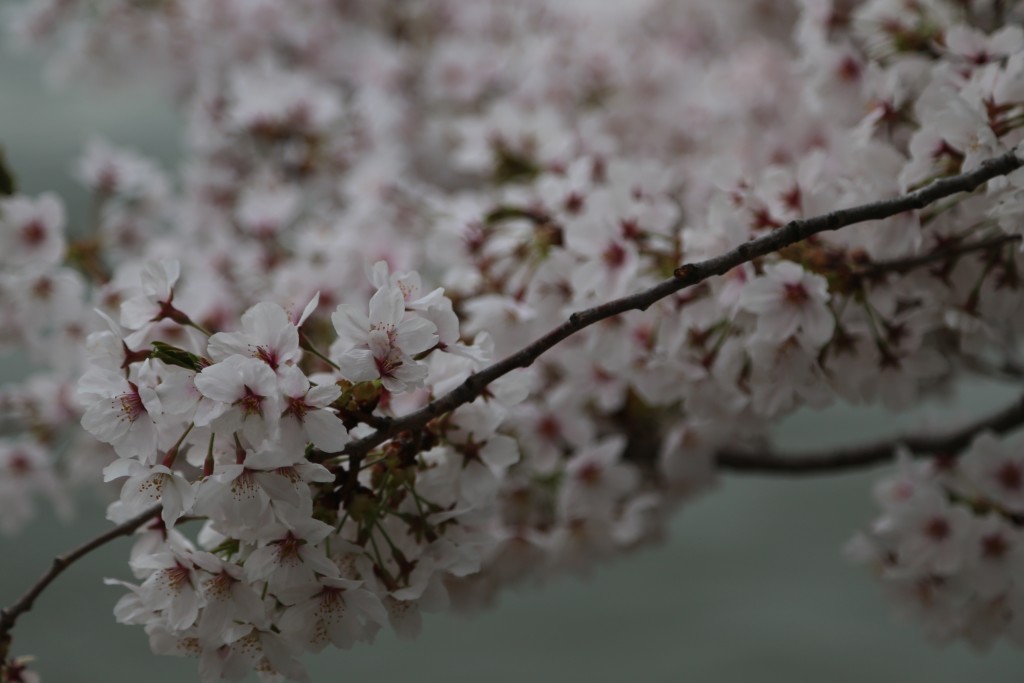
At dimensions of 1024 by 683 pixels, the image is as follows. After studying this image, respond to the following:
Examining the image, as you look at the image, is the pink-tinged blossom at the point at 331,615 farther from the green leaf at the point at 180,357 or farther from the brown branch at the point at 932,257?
the brown branch at the point at 932,257

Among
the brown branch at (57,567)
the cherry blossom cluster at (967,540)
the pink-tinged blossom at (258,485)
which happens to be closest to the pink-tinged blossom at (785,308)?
the cherry blossom cluster at (967,540)

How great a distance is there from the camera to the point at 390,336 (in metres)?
0.70

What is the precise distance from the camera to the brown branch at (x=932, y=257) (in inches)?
35.8

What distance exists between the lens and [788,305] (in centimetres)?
89

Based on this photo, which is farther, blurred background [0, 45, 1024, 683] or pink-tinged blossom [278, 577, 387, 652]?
blurred background [0, 45, 1024, 683]

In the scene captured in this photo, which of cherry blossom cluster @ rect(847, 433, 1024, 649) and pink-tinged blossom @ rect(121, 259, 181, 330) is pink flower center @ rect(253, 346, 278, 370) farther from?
cherry blossom cluster @ rect(847, 433, 1024, 649)

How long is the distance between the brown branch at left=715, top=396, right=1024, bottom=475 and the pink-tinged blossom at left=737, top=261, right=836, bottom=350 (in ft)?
1.68

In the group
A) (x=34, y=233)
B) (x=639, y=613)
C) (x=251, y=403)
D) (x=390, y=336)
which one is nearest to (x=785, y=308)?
(x=390, y=336)

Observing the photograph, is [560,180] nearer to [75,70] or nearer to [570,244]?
[570,244]

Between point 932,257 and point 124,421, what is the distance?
72cm

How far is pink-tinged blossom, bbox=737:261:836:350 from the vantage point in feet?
2.88

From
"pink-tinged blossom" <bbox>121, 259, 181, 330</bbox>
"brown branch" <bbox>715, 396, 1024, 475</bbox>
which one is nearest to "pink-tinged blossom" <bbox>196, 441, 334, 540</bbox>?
"pink-tinged blossom" <bbox>121, 259, 181, 330</bbox>

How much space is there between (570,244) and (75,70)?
164 centimetres

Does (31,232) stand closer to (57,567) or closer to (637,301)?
(57,567)
